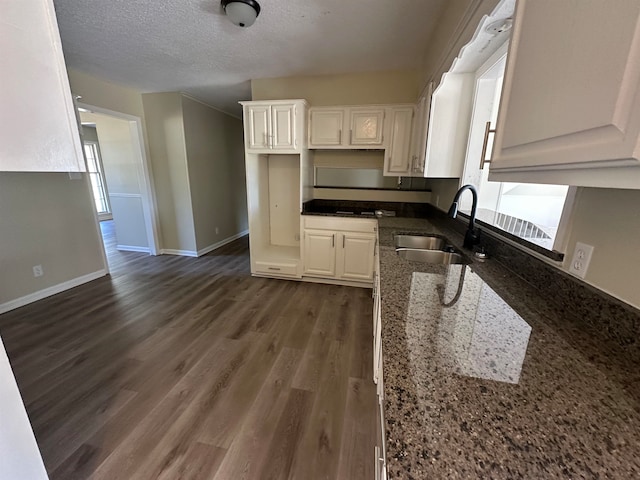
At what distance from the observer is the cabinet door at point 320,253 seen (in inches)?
123

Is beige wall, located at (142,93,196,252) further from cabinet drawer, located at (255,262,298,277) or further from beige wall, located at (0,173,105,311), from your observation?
cabinet drawer, located at (255,262,298,277)

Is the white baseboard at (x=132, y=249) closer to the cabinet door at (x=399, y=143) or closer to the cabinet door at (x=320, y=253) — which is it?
the cabinet door at (x=320, y=253)

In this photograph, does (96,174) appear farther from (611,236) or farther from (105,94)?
(611,236)

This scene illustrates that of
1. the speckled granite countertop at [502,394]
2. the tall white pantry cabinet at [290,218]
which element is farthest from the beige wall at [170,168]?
the speckled granite countertop at [502,394]

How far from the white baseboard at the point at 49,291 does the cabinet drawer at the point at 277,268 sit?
214cm

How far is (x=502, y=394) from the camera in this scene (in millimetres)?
580

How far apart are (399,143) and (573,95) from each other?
250 centimetres

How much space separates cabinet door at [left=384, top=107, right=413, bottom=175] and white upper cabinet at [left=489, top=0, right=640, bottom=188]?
2145 mm

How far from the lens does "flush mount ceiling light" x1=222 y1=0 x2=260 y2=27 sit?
1.71 m

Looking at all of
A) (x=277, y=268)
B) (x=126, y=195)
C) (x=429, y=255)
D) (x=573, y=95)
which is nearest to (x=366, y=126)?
(x=429, y=255)

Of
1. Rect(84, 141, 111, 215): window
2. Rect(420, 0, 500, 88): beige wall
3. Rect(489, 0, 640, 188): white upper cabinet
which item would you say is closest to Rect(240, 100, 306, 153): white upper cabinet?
Rect(420, 0, 500, 88): beige wall

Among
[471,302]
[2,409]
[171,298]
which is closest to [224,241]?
[171,298]

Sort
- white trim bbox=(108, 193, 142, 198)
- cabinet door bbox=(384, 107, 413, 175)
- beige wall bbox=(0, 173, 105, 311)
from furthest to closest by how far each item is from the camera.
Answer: white trim bbox=(108, 193, 142, 198) → cabinet door bbox=(384, 107, 413, 175) → beige wall bbox=(0, 173, 105, 311)

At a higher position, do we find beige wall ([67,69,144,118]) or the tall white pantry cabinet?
beige wall ([67,69,144,118])
